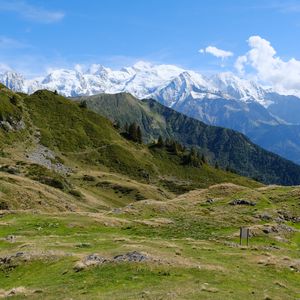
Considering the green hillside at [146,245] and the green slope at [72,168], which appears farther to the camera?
the green slope at [72,168]

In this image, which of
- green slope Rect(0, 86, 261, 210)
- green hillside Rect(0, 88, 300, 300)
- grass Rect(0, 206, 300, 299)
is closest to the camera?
grass Rect(0, 206, 300, 299)

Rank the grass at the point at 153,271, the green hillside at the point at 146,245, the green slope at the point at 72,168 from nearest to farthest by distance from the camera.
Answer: the grass at the point at 153,271, the green hillside at the point at 146,245, the green slope at the point at 72,168

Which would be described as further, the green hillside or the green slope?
the green slope

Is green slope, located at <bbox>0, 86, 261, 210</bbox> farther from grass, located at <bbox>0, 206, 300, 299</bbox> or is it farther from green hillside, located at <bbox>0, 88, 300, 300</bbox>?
grass, located at <bbox>0, 206, 300, 299</bbox>

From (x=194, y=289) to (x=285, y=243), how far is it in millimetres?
25735

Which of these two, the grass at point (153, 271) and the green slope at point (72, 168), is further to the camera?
the green slope at point (72, 168)

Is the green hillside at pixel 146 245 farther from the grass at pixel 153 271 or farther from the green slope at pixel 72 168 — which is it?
the green slope at pixel 72 168

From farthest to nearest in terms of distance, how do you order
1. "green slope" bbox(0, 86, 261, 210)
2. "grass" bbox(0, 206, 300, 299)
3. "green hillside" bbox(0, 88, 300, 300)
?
"green slope" bbox(0, 86, 261, 210), "green hillside" bbox(0, 88, 300, 300), "grass" bbox(0, 206, 300, 299)

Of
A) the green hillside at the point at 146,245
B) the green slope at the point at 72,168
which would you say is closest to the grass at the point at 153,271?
the green hillside at the point at 146,245

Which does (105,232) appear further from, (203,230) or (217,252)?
(217,252)

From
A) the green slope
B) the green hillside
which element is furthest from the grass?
the green slope

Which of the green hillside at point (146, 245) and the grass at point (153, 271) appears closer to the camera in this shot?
the grass at point (153, 271)

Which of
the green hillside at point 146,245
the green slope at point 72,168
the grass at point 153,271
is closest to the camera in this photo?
the grass at point 153,271

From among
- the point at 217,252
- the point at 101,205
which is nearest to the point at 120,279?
the point at 217,252
